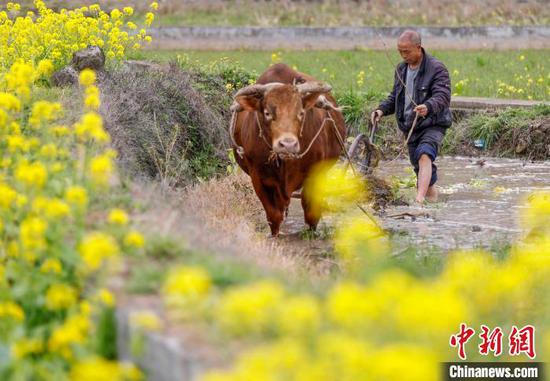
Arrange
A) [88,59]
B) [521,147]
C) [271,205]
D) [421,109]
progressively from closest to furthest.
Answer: [271,205], [421,109], [88,59], [521,147]

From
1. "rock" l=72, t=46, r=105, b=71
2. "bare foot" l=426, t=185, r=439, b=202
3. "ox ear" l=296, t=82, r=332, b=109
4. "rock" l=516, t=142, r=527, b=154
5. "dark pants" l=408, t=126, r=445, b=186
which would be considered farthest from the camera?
"rock" l=516, t=142, r=527, b=154

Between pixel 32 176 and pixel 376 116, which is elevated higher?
pixel 32 176

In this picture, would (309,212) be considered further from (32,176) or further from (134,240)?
(134,240)

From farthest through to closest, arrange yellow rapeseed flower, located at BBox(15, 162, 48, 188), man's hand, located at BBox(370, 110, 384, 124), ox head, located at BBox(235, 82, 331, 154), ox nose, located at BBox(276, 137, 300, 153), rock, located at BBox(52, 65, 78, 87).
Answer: rock, located at BBox(52, 65, 78, 87), man's hand, located at BBox(370, 110, 384, 124), ox head, located at BBox(235, 82, 331, 154), ox nose, located at BBox(276, 137, 300, 153), yellow rapeseed flower, located at BBox(15, 162, 48, 188)

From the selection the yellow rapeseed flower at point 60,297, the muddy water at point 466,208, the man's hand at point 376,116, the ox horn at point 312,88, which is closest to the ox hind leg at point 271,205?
the muddy water at point 466,208

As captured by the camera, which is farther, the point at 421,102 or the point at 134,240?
the point at 421,102

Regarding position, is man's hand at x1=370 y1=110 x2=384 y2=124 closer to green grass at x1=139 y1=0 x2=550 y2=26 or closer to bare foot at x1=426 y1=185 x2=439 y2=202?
bare foot at x1=426 y1=185 x2=439 y2=202

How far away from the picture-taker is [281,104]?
10.3 meters

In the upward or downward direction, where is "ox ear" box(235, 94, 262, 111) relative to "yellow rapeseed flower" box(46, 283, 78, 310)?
upward

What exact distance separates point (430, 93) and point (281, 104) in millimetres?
2501

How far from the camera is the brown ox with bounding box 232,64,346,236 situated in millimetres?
10281

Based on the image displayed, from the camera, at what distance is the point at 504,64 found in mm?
24000

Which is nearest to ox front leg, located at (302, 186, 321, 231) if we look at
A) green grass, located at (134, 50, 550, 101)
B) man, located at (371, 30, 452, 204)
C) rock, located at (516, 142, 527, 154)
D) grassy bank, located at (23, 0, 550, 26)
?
man, located at (371, 30, 452, 204)

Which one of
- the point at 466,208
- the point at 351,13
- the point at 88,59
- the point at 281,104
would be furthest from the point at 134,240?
the point at 351,13
